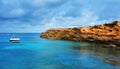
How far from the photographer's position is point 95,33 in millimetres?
84500

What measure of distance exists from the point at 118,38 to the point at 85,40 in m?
20.0

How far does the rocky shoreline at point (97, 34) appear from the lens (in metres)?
73.7

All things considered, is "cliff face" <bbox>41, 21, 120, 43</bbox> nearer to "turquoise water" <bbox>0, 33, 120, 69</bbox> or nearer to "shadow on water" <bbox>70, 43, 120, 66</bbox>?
"shadow on water" <bbox>70, 43, 120, 66</bbox>

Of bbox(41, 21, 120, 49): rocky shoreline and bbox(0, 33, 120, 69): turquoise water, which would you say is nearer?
bbox(0, 33, 120, 69): turquoise water

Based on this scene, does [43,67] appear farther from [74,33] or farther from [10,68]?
[74,33]

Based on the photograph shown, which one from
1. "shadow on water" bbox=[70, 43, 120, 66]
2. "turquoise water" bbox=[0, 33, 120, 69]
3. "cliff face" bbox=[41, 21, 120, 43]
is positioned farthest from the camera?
"cliff face" bbox=[41, 21, 120, 43]

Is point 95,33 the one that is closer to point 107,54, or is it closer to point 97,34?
point 97,34

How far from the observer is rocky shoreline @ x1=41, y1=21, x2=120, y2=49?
242 feet

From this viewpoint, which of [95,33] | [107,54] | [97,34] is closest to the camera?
[107,54]

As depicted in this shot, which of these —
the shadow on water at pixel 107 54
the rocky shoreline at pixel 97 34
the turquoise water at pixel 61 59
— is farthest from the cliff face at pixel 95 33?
the turquoise water at pixel 61 59

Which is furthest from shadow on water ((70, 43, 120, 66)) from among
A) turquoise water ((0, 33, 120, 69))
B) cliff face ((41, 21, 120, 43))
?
cliff face ((41, 21, 120, 43))

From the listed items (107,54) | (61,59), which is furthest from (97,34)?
(61,59)

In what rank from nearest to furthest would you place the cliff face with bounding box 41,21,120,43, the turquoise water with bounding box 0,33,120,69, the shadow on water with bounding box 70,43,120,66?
the turquoise water with bounding box 0,33,120,69, the shadow on water with bounding box 70,43,120,66, the cliff face with bounding box 41,21,120,43

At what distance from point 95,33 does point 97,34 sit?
216 cm
